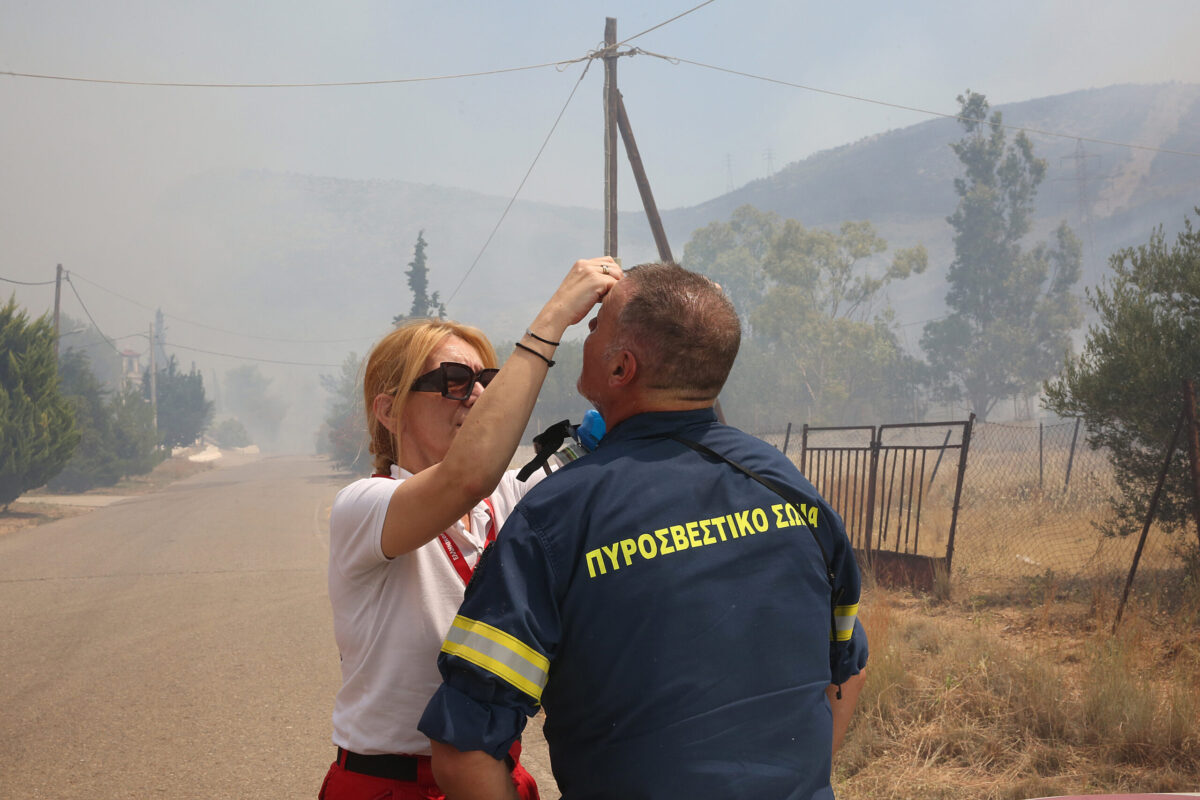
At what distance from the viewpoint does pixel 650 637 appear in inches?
56.6

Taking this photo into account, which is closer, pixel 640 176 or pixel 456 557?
pixel 456 557

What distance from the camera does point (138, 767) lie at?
17.1 ft

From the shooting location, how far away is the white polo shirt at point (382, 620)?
180 cm

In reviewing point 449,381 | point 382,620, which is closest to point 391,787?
point 382,620

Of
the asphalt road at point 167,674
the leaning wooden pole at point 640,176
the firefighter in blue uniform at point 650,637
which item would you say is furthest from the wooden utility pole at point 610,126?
the firefighter in blue uniform at point 650,637

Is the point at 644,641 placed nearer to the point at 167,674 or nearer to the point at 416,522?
the point at 416,522

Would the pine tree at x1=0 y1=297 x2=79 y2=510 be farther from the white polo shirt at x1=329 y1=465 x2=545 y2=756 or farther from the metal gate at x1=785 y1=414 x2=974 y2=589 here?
the white polo shirt at x1=329 y1=465 x2=545 y2=756

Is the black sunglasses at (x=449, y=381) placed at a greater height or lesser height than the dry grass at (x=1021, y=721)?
greater

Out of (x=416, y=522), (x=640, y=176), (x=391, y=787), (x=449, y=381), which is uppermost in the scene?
(x=640, y=176)

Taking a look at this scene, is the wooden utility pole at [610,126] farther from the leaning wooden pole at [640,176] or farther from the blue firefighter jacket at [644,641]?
the blue firefighter jacket at [644,641]

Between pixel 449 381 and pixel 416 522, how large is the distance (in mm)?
446

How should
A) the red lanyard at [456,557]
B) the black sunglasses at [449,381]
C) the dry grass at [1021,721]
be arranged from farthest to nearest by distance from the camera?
1. the dry grass at [1021,721]
2. the black sunglasses at [449,381]
3. the red lanyard at [456,557]

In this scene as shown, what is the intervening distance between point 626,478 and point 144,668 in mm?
7398

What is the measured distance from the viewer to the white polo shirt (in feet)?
5.89
